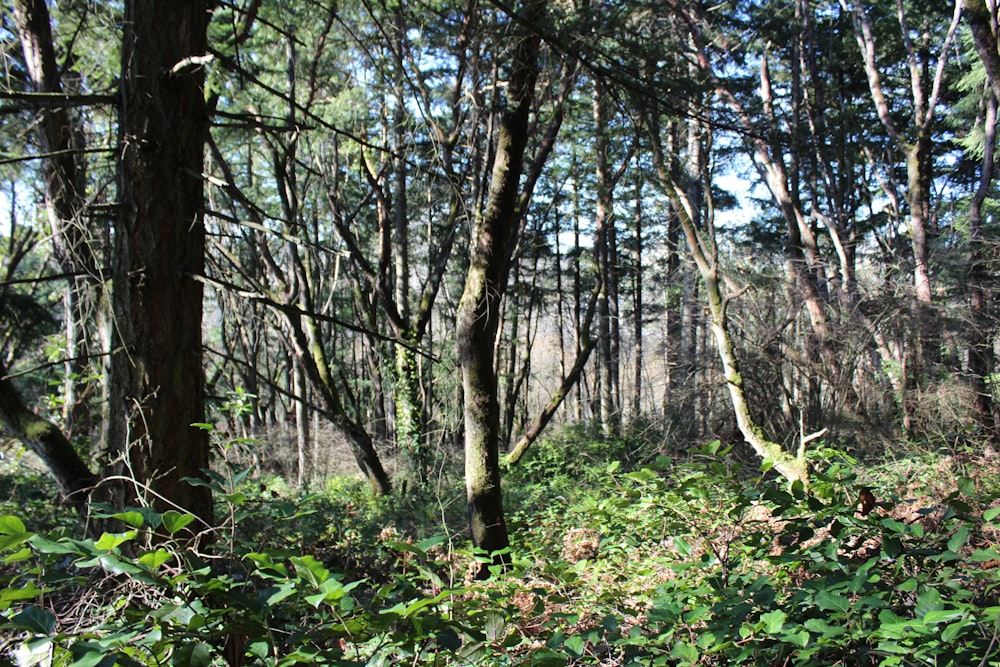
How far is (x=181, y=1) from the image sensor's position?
2.88 m

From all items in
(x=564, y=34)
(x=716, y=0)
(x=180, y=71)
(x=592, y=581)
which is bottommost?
(x=592, y=581)

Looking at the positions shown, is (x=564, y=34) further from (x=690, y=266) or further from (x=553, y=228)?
(x=553, y=228)

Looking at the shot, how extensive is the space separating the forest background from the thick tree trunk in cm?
1

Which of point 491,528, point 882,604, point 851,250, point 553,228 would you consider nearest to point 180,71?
point 882,604

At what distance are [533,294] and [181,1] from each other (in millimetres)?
20043

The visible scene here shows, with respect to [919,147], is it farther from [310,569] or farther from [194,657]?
[194,657]

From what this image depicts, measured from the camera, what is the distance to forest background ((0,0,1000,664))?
2844mm

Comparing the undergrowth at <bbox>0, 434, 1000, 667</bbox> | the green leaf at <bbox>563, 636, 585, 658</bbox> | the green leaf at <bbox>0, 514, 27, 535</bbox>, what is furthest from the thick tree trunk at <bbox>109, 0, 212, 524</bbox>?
the green leaf at <bbox>563, 636, 585, 658</bbox>

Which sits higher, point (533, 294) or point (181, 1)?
point (533, 294)

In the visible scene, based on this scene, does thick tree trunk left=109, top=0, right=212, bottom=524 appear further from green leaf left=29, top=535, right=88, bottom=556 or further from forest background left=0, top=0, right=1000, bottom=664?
green leaf left=29, top=535, right=88, bottom=556

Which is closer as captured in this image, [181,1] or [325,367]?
[181,1]

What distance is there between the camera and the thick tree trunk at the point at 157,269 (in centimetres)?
273

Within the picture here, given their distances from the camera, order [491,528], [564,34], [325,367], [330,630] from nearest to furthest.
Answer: [330,630] → [564,34] → [491,528] → [325,367]

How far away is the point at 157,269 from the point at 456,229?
7189mm
